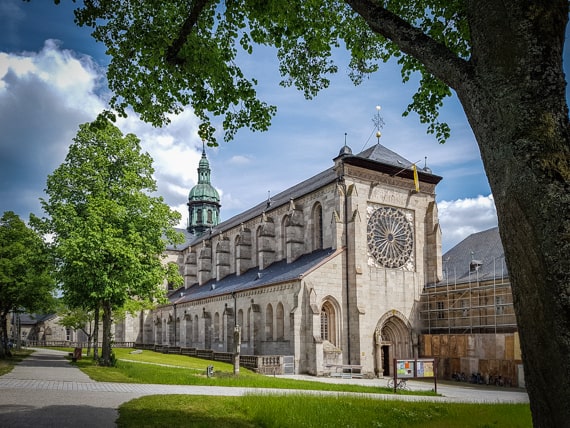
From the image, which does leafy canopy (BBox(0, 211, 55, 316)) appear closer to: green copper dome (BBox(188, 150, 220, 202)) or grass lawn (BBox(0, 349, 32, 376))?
grass lawn (BBox(0, 349, 32, 376))

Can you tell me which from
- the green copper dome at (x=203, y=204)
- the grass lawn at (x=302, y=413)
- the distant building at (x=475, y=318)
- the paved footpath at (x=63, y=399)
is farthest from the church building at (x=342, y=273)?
the green copper dome at (x=203, y=204)

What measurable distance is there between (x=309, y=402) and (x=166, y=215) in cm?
1886

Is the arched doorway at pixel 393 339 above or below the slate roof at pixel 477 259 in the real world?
below

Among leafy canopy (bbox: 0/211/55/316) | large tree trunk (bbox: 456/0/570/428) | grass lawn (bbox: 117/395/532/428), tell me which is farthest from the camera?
leafy canopy (bbox: 0/211/55/316)

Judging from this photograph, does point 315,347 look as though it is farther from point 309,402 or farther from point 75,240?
point 309,402

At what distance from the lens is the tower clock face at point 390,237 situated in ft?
126

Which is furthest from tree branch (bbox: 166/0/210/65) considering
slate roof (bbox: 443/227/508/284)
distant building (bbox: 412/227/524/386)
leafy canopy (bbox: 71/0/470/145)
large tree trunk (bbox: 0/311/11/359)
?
large tree trunk (bbox: 0/311/11/359)

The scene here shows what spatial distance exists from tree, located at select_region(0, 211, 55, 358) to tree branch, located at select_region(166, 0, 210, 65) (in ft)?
81.3

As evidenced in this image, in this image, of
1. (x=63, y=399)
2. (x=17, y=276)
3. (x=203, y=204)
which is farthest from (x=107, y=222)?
(x=203, y=204)

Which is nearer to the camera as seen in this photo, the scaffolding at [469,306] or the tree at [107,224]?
the tree at [107,224]

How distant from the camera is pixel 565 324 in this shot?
15.6 ft

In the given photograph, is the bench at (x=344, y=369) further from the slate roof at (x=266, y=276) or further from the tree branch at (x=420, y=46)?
the tree branch at (x=420, y=46)

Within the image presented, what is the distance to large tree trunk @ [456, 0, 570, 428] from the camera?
4.84m

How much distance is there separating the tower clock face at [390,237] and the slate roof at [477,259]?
11.8 ft
